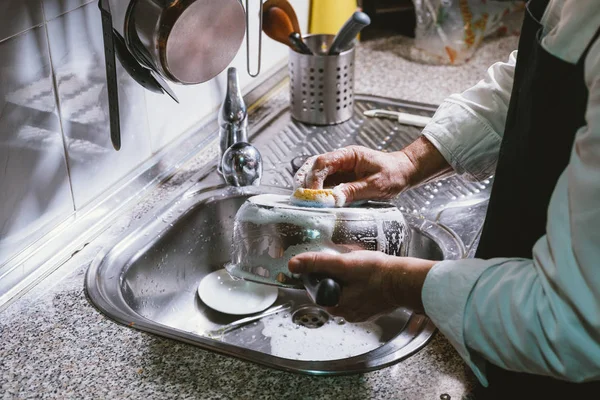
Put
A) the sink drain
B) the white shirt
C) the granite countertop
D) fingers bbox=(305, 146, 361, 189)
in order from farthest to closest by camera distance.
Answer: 1. the sink drain
2. fingers bbox=(305, 146, 361, 189)
3. the granite countertop
4. the white shirt

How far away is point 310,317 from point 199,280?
220mm

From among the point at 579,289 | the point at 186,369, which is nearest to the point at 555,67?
the point at 579,289

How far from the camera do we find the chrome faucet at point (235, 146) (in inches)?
48.6

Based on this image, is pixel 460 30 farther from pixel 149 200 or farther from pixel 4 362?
pixel 4 362

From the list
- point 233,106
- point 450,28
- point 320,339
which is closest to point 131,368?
point 320,339

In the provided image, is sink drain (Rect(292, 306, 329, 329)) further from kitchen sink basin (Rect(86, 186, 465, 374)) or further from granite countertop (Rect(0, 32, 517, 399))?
granite countertop (Rect(0, 32, 517, 399))

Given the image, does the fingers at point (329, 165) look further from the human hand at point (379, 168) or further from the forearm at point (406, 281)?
the forearm at point (406, 281)

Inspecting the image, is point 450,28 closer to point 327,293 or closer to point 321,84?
point 321,84

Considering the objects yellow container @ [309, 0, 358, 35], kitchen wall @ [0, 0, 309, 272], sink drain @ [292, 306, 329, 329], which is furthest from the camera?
yellow container @ [309, 0, 358, 35]

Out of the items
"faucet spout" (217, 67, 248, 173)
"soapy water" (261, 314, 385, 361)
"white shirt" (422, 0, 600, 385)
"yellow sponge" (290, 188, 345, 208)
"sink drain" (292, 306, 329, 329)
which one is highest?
"white shirt" (422, 0, 600, 385)

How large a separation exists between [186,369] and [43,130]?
42 cm

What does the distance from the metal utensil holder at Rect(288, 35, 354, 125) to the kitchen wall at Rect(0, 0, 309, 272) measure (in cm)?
36

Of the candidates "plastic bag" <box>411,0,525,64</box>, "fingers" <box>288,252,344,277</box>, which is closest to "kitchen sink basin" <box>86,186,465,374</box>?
"fingers" <box>288,252,344,277</box>

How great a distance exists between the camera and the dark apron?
688mm
